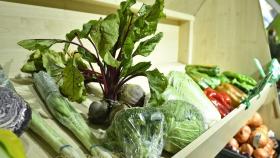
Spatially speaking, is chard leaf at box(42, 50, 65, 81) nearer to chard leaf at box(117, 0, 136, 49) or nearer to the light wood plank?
chard leaf at box(117, 0, 136, 49)

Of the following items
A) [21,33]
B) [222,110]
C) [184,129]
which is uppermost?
[21,33]

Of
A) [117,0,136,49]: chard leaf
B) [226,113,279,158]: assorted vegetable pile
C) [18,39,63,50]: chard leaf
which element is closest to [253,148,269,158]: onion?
[226,113,279,158]: assorted vegetable pile

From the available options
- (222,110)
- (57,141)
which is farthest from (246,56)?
(57,141)

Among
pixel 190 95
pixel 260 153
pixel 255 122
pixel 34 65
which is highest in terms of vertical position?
pixel 34 65

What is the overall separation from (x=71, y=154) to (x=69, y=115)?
0.17 metres

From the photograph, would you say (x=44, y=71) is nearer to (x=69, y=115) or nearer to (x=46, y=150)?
(x=69, y=115)

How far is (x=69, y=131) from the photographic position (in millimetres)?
816

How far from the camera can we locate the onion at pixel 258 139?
1.89 metres

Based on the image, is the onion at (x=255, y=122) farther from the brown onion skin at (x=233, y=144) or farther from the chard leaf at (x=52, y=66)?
the chard leaf at (x=52, y=66)

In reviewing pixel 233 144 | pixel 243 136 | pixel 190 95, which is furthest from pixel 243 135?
pixel 190 95

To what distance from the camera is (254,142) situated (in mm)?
1911

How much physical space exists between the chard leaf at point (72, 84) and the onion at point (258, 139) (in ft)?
4.54

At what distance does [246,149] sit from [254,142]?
0.29 feet

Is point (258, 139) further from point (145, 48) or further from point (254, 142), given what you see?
point (145, 48)
